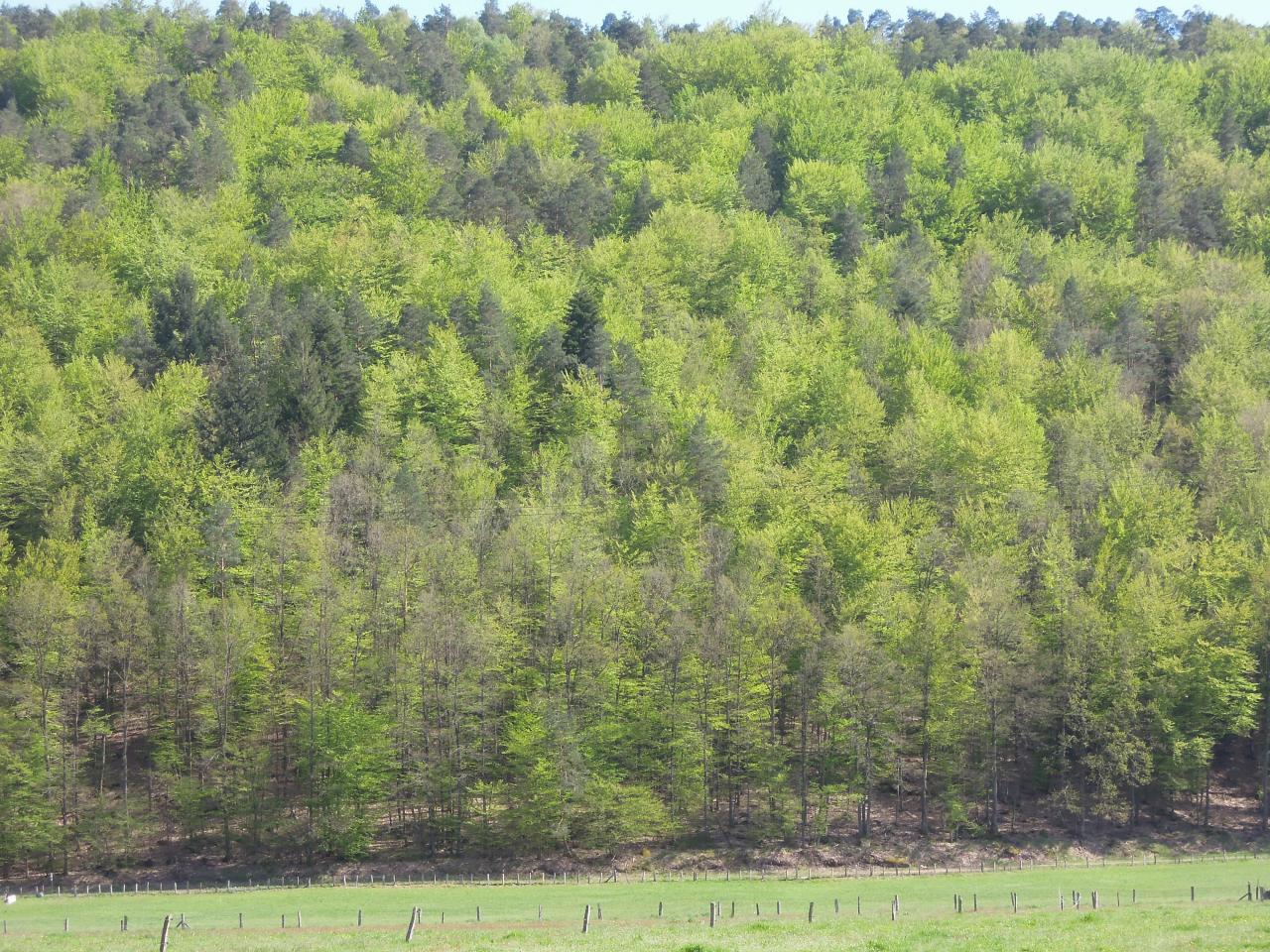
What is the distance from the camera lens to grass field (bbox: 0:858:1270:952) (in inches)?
1436

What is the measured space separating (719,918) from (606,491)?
4924 cm

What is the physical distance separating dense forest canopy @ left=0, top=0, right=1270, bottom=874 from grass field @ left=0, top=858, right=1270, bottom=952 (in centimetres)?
1079

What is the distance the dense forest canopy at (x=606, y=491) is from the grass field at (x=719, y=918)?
1079 cm

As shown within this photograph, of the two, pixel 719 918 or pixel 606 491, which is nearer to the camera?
pixel 719 918

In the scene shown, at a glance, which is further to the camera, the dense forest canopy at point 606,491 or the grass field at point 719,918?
the dense forest canopy at point 606,491

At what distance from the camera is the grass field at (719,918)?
36469 millimetres

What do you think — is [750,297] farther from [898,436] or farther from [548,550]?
[548,550]

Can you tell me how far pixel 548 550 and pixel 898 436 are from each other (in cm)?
3035

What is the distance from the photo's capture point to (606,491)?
94.1 m

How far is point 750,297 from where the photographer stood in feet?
426

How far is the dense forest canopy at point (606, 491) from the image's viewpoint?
73812mm

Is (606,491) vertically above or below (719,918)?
above

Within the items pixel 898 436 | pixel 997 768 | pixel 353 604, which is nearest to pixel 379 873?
pixel 353 604

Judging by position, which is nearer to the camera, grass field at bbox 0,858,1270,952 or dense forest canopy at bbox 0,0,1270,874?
grass field at bbox 0,858,1270,952
